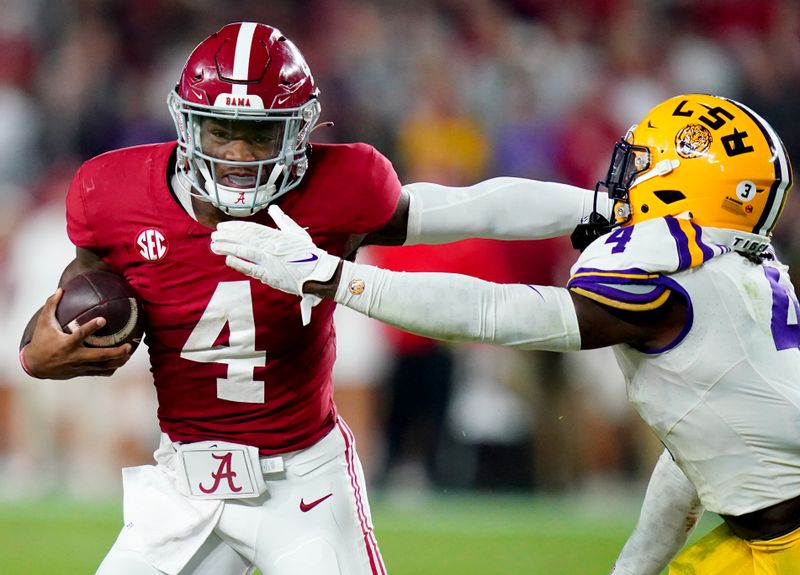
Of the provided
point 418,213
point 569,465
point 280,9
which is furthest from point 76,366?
point 280,9

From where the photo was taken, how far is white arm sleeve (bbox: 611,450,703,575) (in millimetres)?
2932

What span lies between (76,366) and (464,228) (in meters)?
1.01

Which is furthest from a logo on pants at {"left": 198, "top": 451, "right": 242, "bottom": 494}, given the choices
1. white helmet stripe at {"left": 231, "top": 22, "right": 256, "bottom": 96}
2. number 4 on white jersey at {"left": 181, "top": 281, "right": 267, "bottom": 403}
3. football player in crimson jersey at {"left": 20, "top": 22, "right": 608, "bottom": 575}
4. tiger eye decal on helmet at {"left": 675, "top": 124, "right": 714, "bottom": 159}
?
tiger eye decal on helmet at {"left": 675, "top": 124, "right": 714, "bottom": 159}

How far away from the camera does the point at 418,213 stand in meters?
3.07

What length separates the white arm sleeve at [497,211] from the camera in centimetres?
308

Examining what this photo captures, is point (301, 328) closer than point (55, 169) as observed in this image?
Yes

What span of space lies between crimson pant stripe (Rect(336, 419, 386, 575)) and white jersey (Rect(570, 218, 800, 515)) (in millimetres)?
754

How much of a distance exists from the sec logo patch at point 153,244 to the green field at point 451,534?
2492 millimetres

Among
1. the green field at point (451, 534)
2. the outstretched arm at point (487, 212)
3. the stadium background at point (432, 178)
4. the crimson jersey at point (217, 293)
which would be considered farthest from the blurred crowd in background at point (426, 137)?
the crimson jersey at point (217, 293)

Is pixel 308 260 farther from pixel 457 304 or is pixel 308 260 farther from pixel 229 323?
pixel 229 323

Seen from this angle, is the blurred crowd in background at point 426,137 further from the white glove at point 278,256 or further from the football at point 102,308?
the white glove at point 278,256

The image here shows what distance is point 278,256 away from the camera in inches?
98.2

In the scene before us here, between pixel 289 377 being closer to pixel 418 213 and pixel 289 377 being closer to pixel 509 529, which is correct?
pixel 418 213

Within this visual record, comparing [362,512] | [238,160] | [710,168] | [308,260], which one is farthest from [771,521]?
[238,160]
